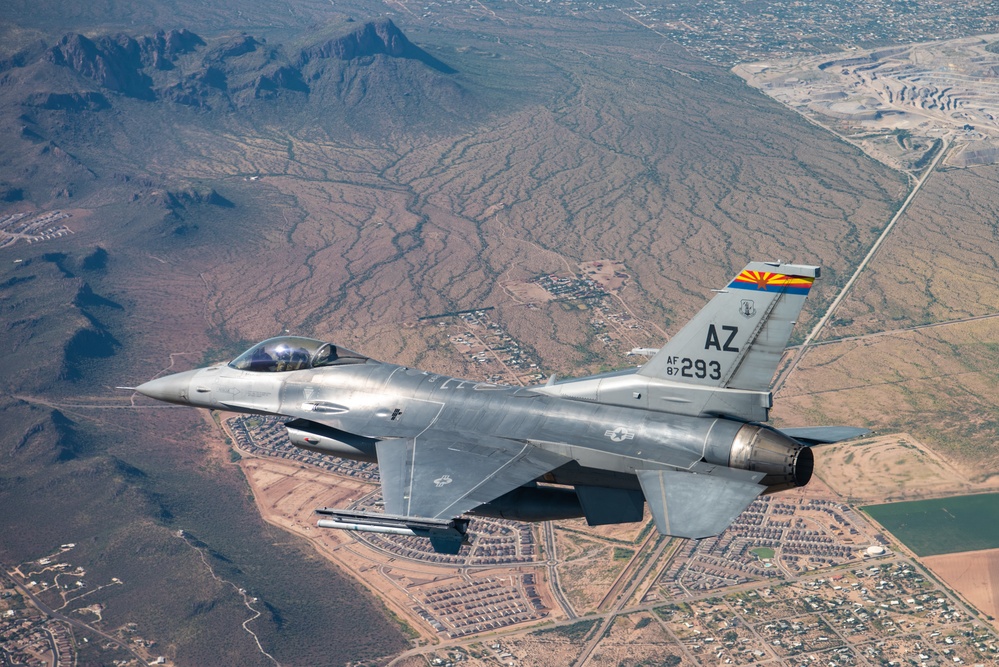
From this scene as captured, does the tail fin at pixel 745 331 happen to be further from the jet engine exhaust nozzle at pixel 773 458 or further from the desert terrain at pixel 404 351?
the desert terrain at pixel 404 351

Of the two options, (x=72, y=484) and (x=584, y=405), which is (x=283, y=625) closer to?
(x=72, y=484)

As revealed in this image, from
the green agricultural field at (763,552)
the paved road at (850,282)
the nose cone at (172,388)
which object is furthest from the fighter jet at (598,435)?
the paved road at (850,282)

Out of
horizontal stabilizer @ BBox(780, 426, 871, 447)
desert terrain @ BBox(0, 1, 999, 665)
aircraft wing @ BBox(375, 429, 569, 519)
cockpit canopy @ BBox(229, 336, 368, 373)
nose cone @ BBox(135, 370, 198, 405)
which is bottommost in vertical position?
desert terrain @ BBox(0, 1, 999, 665)

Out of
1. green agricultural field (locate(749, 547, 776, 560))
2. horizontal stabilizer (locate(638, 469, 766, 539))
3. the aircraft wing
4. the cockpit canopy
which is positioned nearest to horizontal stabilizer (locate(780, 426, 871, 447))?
horizontal stabilizer (locate(638, 469, 766, 539))

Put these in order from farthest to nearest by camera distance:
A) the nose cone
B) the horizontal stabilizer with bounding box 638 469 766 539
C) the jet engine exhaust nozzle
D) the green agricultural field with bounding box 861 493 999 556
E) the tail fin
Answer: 1. the green agricultural field with bounding box 861 493 999 556
2. the nose cone
3. the tail fin
4. the jet engine exhaust nozzle
5. the horizontal stabilizer with bounding box 638 469 766 539

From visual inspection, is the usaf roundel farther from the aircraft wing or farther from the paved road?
the paved road

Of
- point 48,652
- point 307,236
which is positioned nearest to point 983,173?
point 307,236

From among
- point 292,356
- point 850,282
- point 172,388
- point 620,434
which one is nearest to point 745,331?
point 620,434
